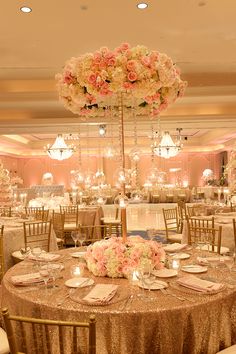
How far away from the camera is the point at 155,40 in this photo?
512cm

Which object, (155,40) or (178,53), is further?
(178,53)

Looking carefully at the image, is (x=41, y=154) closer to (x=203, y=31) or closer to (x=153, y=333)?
(x=203, y=31)

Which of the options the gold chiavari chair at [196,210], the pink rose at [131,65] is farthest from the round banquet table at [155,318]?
the gold chiavari chair at [196,210]

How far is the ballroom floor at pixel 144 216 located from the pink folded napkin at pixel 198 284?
313 inches

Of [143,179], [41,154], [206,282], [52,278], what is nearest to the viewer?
[206,282]

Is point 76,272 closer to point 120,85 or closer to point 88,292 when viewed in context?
point 88,292

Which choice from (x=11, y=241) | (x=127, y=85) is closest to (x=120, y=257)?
(x=127, y=85)

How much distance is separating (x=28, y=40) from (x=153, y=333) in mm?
4266

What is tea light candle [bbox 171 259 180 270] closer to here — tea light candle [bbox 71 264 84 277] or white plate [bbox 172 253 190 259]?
white plate [bbox 172 253 190 259]

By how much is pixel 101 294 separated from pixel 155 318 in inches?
14.8

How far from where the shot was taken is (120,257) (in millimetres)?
2588

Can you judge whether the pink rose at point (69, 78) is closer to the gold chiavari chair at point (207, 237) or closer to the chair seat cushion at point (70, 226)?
the gold chiavari chair at point (207, 237)

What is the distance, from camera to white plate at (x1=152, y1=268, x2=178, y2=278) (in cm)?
259

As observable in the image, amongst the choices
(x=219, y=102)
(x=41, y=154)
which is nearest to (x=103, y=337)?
(x=219, y=102)
